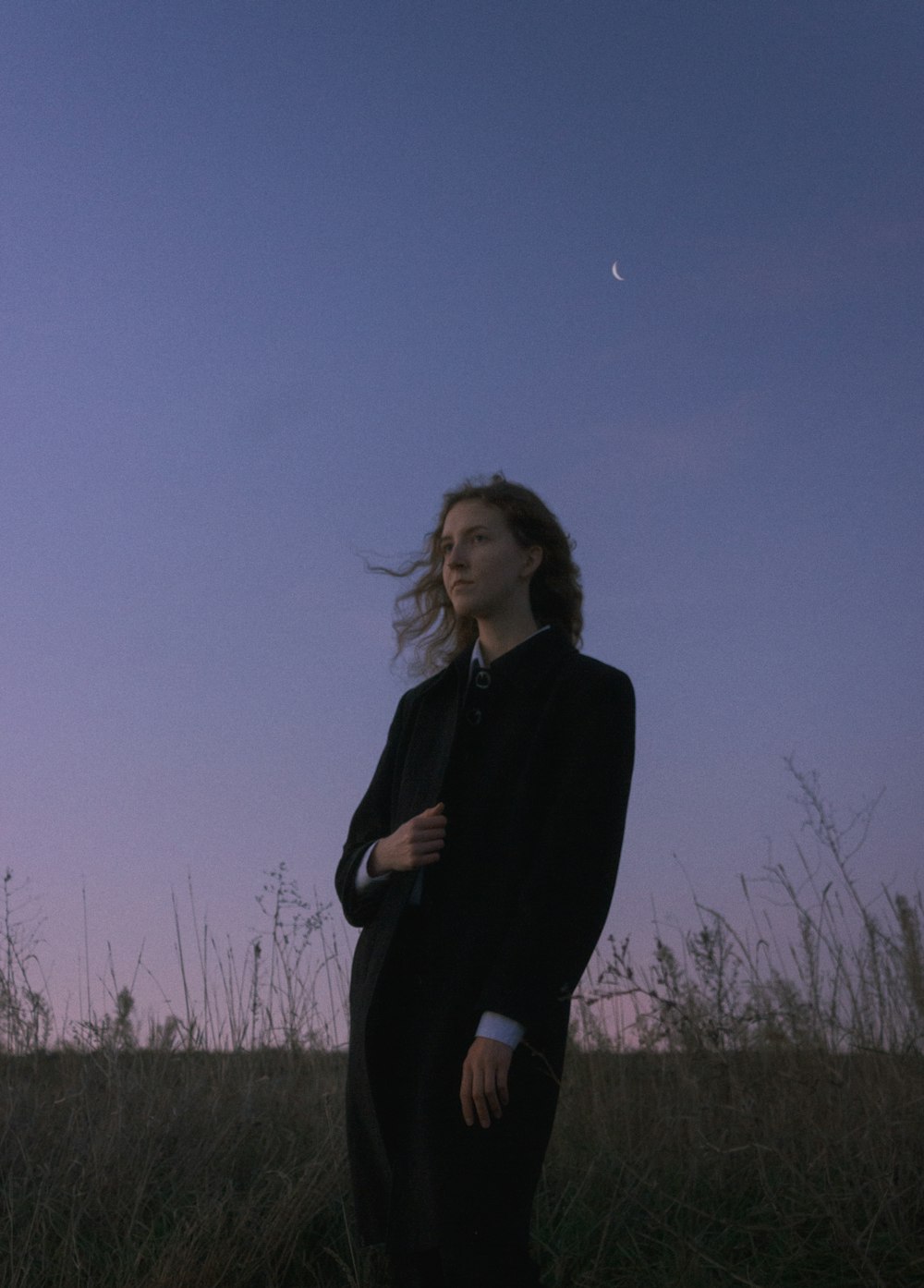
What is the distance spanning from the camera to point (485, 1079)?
6.14 ft

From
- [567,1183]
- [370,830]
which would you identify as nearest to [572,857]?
[370,830]

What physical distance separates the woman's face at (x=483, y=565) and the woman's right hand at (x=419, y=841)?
0.49 m

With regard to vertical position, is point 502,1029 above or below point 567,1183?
above

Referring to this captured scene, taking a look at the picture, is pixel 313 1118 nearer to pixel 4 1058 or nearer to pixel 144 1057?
pixel 144 1057

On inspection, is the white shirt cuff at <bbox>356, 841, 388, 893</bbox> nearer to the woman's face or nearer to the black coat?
the black coat

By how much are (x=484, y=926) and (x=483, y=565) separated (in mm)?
759

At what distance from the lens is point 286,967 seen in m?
4.87

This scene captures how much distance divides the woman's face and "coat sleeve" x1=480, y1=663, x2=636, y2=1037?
0.97 ft

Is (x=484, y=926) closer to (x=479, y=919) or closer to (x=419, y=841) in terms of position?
(x=479, y=919)

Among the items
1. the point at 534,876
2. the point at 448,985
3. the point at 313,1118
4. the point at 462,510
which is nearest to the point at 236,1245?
the point at 313,1118

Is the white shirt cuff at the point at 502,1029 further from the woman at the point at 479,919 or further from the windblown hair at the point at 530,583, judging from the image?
the windblown hair at the point at 530,583

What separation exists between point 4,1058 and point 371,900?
307 cm

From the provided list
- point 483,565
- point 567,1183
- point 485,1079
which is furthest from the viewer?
point 567,1183

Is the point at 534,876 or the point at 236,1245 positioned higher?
the point at 534,876
